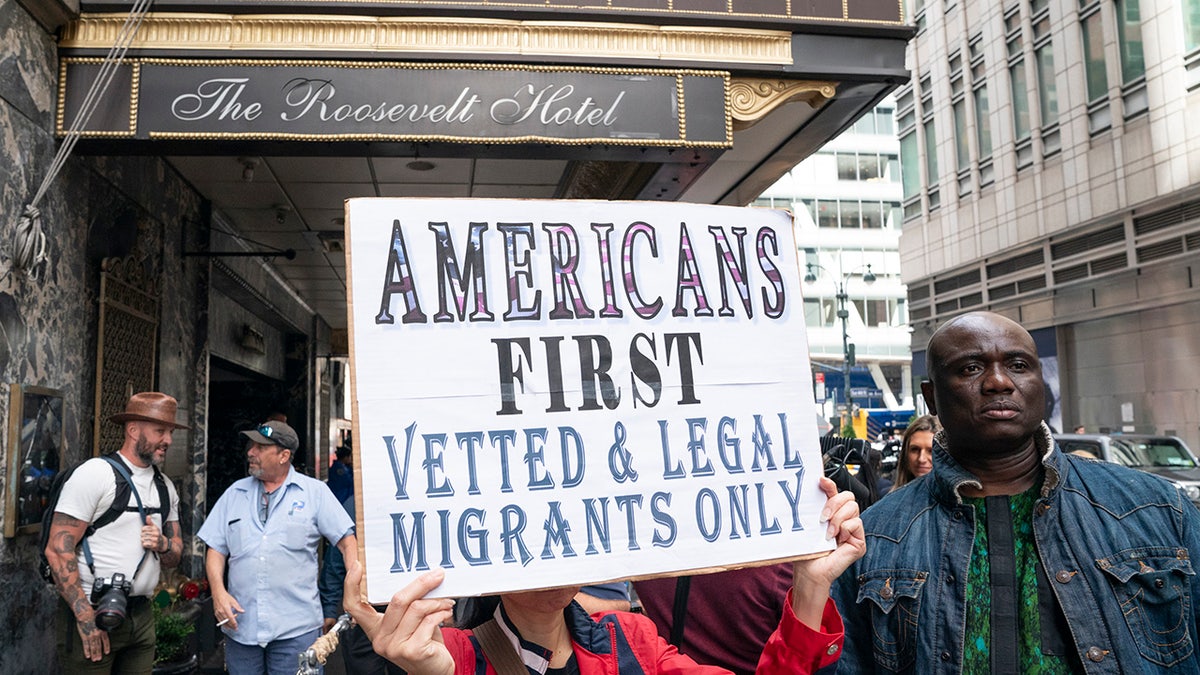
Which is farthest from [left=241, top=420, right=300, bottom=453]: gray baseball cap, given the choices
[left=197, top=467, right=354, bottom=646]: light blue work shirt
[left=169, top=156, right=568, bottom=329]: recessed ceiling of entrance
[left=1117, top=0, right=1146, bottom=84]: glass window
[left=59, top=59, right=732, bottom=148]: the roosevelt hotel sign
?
[left=1117, top=0, right=1146, bottom=84]: glass window

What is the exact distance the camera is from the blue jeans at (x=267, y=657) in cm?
521

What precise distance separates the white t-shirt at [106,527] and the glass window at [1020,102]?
31060mm

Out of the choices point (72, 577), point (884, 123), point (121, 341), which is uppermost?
point (884, 123)

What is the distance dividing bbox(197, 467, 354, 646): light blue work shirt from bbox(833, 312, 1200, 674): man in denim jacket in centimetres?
369

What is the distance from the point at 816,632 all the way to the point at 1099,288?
28976 millimetres

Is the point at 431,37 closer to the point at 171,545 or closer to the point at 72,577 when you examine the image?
the point at 171,545

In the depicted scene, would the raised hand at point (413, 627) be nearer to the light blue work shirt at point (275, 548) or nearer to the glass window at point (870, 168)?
the light blue work shirt at point (275, 548)

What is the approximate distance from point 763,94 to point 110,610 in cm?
535

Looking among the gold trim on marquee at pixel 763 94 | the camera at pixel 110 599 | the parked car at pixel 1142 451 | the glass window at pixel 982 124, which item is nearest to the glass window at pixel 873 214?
the glass window at pixel 982 124

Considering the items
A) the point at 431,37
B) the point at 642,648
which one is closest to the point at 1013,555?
→ the point at 642,648

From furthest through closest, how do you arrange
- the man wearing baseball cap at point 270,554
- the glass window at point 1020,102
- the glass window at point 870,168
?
the glass window at point 870,168 → the glass window at point 1020,102 → the man wearing baseball cap at point 270,554

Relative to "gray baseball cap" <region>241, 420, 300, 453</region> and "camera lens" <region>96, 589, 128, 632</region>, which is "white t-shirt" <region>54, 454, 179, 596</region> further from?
"gray baseball cap" <region>241, 420, 300, 453</region>

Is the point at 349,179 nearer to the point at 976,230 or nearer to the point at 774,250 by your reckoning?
the point at 774,250

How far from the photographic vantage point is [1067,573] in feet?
7.32
